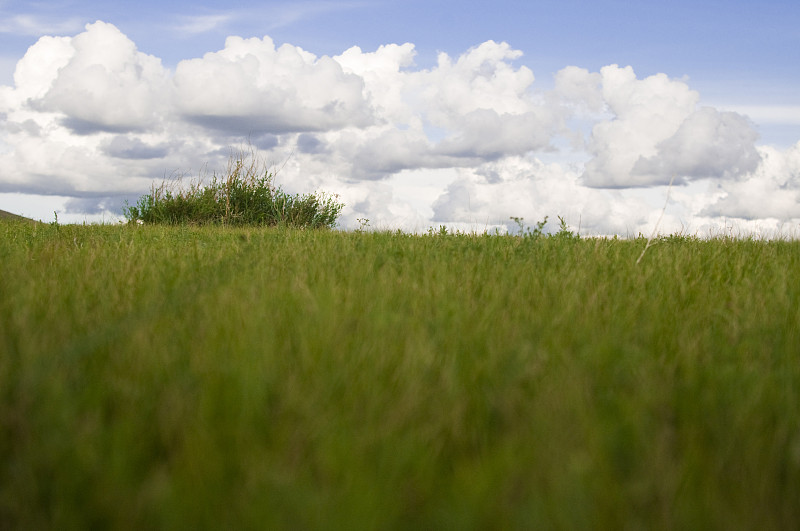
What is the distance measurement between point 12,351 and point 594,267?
3851mm

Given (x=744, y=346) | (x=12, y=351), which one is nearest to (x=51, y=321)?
(x=12, y=351)

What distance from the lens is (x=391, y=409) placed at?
6.16ft

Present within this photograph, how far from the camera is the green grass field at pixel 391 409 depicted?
4.72ft

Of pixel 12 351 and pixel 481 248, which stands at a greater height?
pixel 481 248

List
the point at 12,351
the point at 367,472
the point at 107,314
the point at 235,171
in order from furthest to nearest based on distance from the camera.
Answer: the point at 235,171
the point at 107,314
the point at 12,351
the point at 367,472

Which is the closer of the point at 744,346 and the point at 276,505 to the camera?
the point at 276,505

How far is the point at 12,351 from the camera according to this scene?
2.41 m

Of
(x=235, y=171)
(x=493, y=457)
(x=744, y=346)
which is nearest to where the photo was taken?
(x=493, y=457)

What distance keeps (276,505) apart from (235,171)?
13.3m

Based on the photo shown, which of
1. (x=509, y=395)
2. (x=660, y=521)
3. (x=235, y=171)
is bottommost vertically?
(x=660, y=521)

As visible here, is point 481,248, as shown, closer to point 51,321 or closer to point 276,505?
point 51,321

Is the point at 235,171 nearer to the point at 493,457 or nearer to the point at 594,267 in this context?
the point at 594,267

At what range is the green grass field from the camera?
4.72 feet

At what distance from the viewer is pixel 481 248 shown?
5.89 metres
